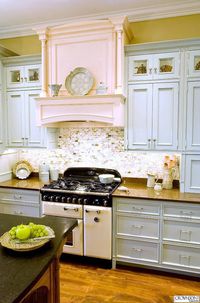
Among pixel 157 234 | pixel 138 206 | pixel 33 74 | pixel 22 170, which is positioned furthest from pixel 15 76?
pixel 157 234

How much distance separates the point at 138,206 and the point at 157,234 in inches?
14.9

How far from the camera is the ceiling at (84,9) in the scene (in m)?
3.04

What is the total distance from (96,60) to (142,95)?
722 millimetres

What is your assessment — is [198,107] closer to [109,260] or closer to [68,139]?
[68,139]

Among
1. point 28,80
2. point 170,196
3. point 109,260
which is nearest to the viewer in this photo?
point 170,196

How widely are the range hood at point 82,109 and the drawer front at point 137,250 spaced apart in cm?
142

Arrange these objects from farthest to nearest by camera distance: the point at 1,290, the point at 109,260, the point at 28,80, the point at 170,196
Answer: the point at 28,80, the point at 109,260, the point at 170,196, the point at 1,290

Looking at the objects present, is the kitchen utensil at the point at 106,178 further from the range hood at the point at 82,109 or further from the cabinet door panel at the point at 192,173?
the cabinet door panel at the point at 192,173

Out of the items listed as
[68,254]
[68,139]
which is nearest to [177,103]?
[68,139]

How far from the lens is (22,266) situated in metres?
1.41

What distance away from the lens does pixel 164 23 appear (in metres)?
3.24

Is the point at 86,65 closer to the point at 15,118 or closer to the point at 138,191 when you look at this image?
the point at 15,118

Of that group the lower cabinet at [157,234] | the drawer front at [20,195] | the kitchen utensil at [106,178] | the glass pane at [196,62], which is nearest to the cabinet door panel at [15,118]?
the drawer front at [20,195]

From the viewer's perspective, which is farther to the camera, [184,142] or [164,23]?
[164,23]
